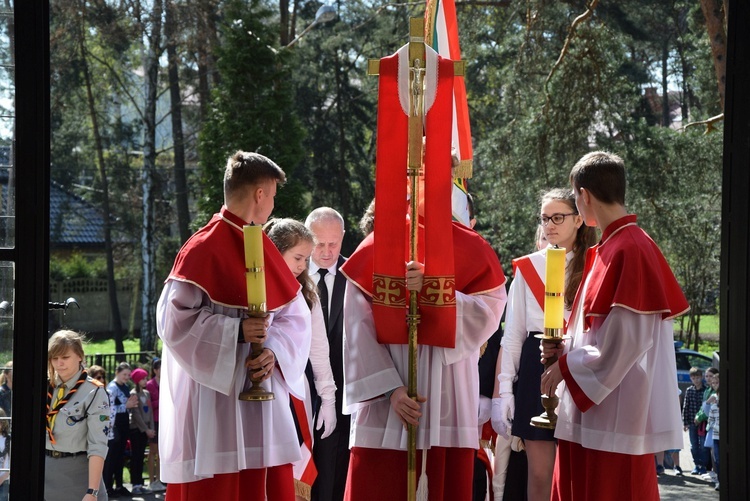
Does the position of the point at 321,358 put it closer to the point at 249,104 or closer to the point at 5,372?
the point at 5,372

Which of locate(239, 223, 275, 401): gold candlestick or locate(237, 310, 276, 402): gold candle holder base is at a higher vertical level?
locate(239, 223, 275, 401): gold candlestick

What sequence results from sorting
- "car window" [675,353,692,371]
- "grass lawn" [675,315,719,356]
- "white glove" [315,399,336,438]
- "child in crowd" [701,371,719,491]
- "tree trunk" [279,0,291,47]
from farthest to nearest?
"grass lawn" [675,315,719,356] < "tree trunk" [279,0,291,47] < "car window" [675,353,692,371] < "child in crowd" [701,371,719,491] < "white glove" [315,399,336,438]

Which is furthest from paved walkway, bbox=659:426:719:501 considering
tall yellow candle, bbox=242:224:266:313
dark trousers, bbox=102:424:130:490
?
tall yellow candle, bbox=242:224:266:313

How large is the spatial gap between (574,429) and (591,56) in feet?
34.5

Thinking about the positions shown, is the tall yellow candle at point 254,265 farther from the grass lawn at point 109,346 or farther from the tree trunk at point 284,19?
the grass lawn at point 109,346

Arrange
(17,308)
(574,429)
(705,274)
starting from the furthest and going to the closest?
(705,274)
(574,429)
(17,308)

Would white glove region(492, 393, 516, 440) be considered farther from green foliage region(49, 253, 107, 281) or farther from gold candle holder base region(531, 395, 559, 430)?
green foliage region(49, 253, 107, 281)

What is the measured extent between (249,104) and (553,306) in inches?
505

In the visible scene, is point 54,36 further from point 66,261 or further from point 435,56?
point 435,56

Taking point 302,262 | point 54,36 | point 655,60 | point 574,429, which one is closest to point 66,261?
point 54,36

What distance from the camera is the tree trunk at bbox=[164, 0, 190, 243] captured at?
68.1 feet

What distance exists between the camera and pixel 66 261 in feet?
78.6

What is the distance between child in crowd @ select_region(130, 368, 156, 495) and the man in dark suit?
4982mm

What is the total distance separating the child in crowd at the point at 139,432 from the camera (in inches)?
393
